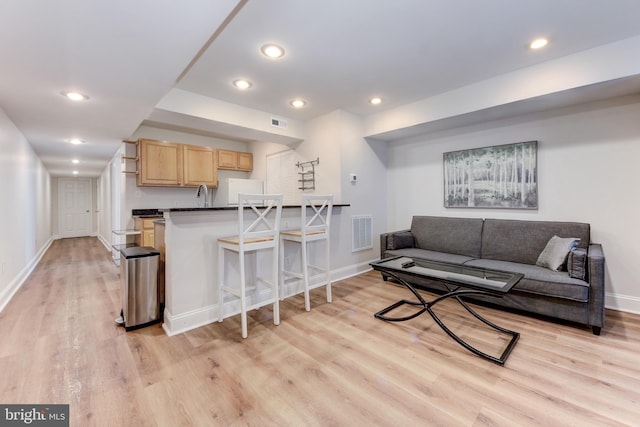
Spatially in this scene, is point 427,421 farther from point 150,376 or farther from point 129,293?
point 129,293

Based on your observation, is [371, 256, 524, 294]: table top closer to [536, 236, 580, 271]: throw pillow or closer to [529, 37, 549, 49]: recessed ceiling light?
[536, 236, 580, 271]: throw pillow

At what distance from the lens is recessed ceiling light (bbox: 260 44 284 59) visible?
7.39 ft

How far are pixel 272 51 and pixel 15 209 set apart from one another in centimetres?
398

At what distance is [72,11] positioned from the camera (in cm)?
143

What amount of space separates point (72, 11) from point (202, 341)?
2.25 metres

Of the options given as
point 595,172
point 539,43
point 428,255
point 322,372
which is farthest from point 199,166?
point 595,172

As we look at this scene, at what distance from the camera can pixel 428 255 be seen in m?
3.39

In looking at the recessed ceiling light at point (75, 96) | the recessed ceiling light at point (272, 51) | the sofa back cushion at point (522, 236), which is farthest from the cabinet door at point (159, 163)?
the sofa back cushion at point (522, 236)

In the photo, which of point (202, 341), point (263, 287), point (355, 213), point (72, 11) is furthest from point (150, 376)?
point (355, 213)

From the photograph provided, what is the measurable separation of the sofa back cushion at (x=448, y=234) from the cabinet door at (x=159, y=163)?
392 centimetres

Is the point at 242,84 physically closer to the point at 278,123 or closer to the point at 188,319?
the point at 278,123

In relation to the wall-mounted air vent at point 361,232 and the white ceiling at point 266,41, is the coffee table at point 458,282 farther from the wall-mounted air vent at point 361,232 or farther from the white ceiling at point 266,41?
the white ceiling at point 266,41

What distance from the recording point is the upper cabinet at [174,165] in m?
4.19

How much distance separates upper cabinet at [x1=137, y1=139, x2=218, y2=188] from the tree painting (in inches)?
156
